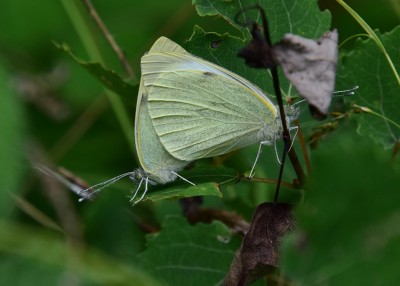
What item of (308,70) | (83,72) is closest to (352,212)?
(308,70)

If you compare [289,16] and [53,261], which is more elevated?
[53,261]

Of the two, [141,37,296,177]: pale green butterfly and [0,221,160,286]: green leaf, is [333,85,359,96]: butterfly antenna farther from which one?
[0,221,160,286]: green leaf

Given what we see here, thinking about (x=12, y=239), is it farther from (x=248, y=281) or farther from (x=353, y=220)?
(x=248, y=281)

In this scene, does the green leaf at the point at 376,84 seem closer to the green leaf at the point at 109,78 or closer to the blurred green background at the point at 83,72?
the blurred green background at the point at 83,72

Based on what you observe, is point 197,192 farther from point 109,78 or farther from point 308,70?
point 109,78

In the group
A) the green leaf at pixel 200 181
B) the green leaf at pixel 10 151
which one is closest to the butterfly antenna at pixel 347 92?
the green leaf at pixel 200 181

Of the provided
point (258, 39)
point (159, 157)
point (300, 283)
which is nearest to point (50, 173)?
point (159, 157)
